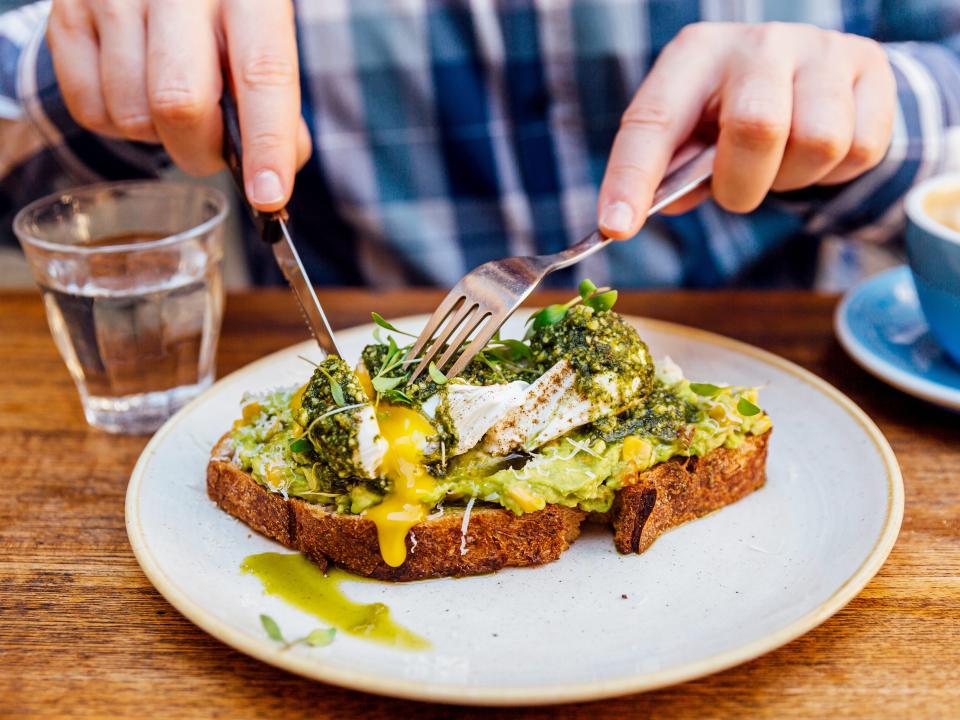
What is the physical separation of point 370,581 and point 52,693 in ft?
2.15

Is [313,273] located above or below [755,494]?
below

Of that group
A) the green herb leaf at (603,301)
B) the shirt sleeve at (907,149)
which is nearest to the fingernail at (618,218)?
the green herb leaf at (603,301)

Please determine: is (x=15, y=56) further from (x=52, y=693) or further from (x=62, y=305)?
(x=52, y=693)

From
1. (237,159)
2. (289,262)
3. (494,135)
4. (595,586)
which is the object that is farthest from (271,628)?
(494,135)

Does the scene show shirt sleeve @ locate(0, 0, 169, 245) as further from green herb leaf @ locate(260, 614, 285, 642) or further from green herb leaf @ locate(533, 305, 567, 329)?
green herb leaf @ locate(260, 614, 285, 642)

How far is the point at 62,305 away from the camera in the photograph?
2.55 metres

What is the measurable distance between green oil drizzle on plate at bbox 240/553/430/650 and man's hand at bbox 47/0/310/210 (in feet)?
3.06

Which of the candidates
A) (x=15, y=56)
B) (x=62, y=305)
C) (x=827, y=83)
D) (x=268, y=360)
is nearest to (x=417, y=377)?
(x=268, y=360)

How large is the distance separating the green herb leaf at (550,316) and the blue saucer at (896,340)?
3.33 ft

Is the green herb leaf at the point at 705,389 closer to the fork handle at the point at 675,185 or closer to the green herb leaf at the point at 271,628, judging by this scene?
the fork handle at the point at 675,185

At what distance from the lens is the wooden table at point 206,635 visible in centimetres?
156

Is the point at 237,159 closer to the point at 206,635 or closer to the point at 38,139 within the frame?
the point at 206,635

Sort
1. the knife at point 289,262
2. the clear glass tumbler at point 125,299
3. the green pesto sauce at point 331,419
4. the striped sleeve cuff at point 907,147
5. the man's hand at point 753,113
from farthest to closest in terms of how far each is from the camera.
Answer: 1. the striped sleeve cuff at point 907,147
2. the clear glass tumbler at point 125,299
3. the man's hand at point 753,113
4. the knife at point 289,262
5. the green pesto sauce at point 331,419

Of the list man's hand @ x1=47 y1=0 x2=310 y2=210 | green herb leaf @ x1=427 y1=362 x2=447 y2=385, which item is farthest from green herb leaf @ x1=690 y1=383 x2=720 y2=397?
man's hand @ x1=47 y1=0 x2=310 y2=210
